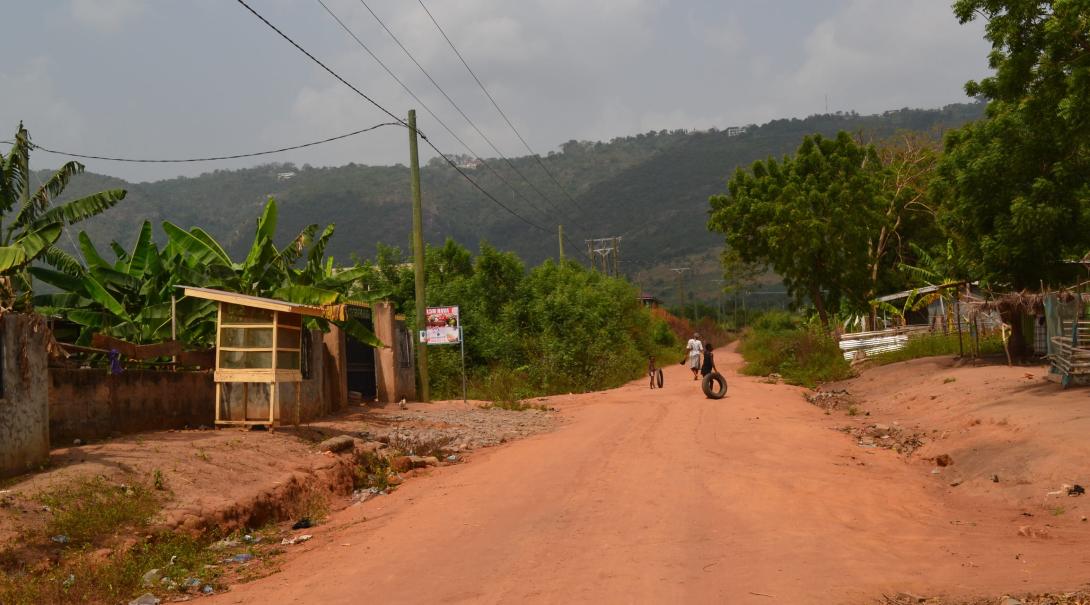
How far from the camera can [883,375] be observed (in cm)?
2864

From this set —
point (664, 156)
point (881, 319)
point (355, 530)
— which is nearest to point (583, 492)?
A: point (355, 530)

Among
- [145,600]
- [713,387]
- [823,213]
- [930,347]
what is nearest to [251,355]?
[145,600]

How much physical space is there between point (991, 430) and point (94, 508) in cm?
1286

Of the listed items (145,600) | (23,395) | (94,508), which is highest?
(23,395)

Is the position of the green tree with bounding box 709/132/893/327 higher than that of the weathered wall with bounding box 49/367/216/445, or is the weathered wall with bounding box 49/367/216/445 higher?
the green tree with bounding box 709/132/893/327

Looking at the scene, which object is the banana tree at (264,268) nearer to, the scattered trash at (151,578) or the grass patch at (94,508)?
the grass patch at (94,508)

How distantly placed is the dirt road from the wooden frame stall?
3601mm

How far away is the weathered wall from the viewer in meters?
12.0

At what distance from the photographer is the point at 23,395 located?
31.9 feet

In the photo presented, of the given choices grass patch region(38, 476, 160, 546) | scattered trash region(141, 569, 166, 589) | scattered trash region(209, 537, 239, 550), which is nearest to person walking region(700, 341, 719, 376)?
scattered trash region(209, 537, 239, 550)

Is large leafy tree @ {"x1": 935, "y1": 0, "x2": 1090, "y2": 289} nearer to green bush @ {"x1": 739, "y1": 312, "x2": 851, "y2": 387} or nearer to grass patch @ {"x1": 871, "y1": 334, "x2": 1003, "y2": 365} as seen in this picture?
grass patch @ {"x1": 871, "y1": 334, "x2": 1003, "y2": 365}

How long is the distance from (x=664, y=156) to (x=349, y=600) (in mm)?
183503

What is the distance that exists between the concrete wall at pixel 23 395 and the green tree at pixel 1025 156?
16199mm

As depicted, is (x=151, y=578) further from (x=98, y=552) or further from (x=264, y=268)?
(x=264, y=268)
